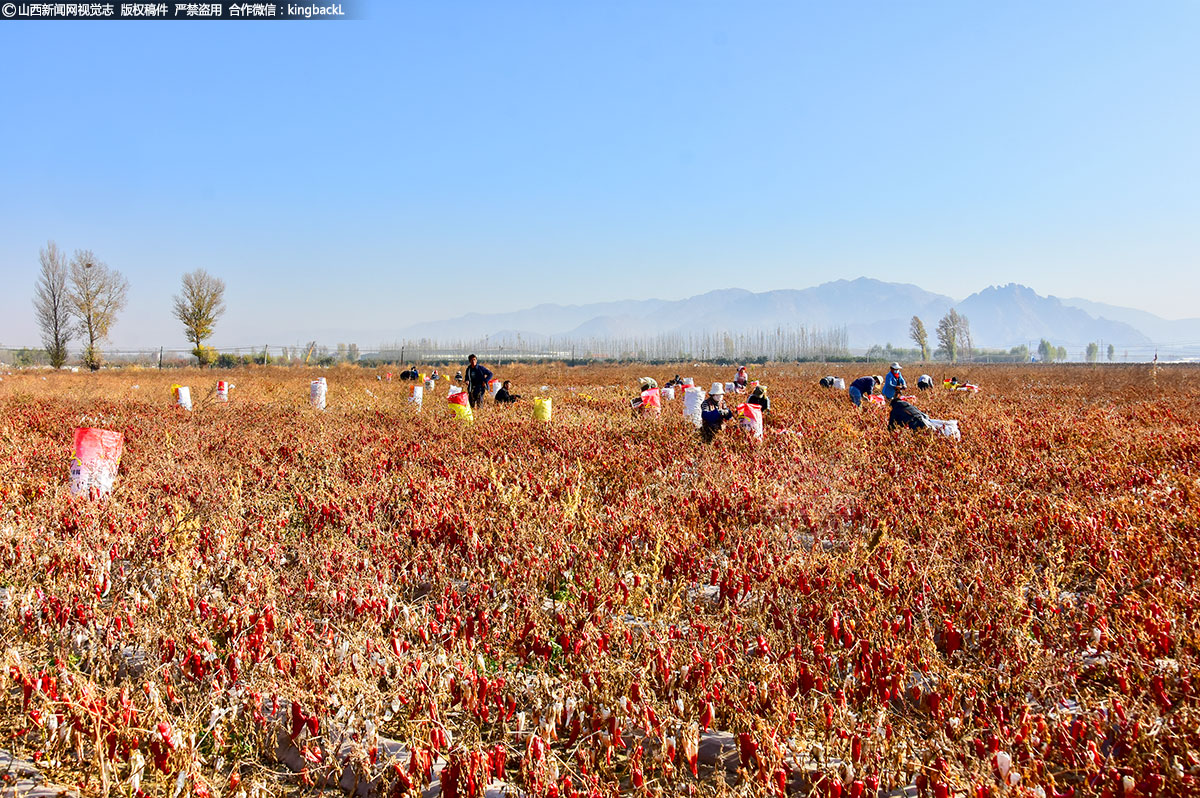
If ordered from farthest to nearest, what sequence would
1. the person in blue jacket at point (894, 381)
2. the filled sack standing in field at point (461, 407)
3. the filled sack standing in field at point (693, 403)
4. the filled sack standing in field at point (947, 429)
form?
1. the person in blue jacket at point (894, 381)
2. the filled sack standing in field at point (461, 407)
3. the filled sack standing in field at point (693, 403)
4. the filled sack standing in field at point (947, 429)

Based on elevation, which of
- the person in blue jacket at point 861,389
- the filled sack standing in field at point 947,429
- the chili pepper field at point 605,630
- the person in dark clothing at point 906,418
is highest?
the person in blue jacket at point 861,389

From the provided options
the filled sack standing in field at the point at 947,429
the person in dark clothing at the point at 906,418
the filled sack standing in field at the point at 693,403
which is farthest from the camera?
the filled sack standing in field at the point at 693,403

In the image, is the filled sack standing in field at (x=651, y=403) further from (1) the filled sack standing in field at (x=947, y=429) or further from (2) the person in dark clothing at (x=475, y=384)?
(1) the filled sack standing in field at (x=947, y=429)

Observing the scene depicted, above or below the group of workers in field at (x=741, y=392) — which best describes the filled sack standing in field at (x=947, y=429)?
below

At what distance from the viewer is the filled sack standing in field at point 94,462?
19.6ft

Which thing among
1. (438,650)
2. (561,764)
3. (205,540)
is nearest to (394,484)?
(205,540)

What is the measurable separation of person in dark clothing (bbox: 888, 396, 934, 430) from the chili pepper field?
2290mm

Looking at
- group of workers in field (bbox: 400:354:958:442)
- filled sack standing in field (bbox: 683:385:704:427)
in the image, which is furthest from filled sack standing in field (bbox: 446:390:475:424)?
filled sack standing in field (bbox: 683:385:704:427)

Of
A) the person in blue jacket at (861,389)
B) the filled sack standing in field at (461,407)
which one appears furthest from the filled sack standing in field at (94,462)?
the person in blue jacket at (861,389)

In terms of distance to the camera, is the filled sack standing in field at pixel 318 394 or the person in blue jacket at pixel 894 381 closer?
the person in blue jacket at pixel 894 381

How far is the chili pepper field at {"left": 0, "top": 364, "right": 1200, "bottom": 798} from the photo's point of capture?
7.89ft

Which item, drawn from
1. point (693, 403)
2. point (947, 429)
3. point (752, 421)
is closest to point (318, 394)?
point (693, 403)

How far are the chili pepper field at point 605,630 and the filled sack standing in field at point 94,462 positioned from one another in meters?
0.24

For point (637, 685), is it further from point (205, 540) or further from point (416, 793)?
point (205, 540)
